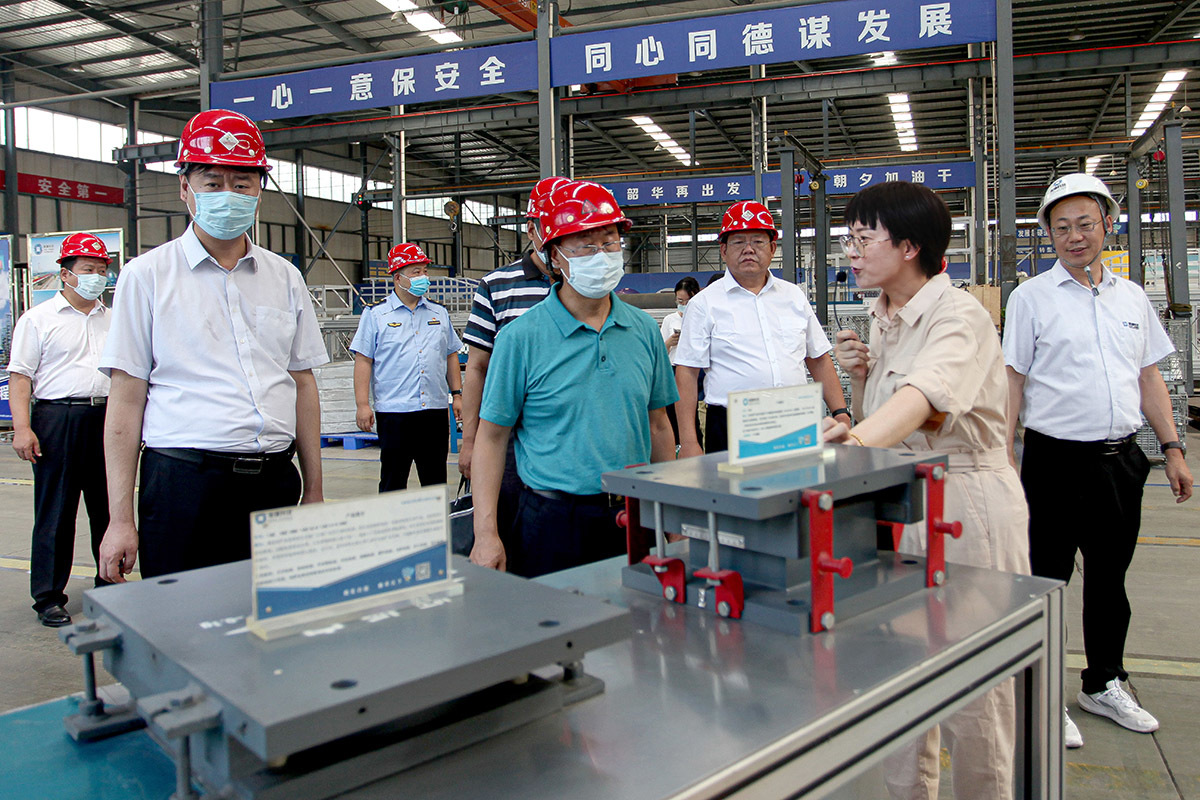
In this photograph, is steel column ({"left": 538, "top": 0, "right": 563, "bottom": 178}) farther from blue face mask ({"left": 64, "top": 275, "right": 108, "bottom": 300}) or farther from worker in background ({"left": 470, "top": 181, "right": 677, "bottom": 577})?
worker in background ({"left": 470, "top": 181, "right": 677, "bottom": 577})

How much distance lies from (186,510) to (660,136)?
20.0 metres

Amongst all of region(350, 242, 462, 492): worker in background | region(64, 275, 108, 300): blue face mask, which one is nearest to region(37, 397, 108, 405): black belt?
region(64, 275, 108, 300): blue face mask

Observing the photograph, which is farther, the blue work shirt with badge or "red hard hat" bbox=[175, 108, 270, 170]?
the blue work shirt with badge

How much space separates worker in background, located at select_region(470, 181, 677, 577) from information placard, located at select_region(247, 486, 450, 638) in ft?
3.77

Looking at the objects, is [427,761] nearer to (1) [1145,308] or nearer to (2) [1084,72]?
(1) [1145,308]

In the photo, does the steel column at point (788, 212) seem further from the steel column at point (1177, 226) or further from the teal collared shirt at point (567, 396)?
the teal collared shirt at point (567, 396)

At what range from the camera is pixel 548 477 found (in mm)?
2178

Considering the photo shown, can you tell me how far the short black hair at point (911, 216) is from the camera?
71.6 inches

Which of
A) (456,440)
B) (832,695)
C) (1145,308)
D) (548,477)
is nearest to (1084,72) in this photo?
(456,440)

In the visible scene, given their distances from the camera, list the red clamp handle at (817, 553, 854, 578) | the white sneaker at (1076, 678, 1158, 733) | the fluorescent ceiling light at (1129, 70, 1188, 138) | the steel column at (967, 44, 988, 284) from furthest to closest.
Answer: the fluorescent ceiling light at (1129, 70, 1188, 138) < the steel column at (967, 44, 988, 284) < the white sneaker at (1076, 678, 1158, 733) < the red clamp handle at (817, 553, 854, 578)

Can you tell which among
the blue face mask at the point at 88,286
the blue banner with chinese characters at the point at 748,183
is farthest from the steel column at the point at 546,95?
the blue banner with chinese characters at the point at 748,183

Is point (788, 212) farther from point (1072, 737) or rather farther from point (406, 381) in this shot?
point (1072, 737)

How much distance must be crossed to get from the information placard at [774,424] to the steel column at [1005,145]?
423 cm

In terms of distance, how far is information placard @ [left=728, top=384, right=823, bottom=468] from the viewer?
4.36 ft
